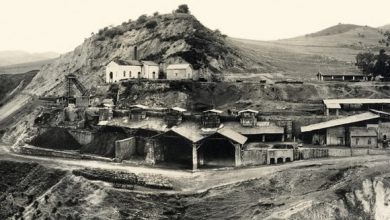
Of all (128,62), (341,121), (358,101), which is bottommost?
(341,121)

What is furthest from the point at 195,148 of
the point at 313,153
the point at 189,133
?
the point at 313,153

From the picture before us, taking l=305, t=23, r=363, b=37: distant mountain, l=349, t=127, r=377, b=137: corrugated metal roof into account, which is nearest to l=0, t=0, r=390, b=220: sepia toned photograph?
l=349, t=127, r=377, b=137: corrugated metal roof

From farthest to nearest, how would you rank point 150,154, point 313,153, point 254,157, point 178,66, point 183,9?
1. point 183,9
2. point 178,66
3. point 150,154
4. point 313,153
5. point 254,157

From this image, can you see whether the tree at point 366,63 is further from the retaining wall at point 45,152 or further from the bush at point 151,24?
the retaining wall at point 45,152

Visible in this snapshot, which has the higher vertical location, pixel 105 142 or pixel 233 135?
pixel 233 135

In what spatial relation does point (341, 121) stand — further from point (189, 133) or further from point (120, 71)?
point (120, 71)

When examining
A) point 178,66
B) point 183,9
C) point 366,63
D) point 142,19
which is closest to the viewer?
point 178,66
